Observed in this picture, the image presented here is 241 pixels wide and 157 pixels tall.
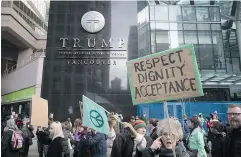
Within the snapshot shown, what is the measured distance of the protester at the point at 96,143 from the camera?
5.16 metres

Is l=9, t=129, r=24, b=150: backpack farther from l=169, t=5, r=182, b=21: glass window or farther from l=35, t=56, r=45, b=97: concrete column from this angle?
l=169, t=5, r=182, b=21: glass window

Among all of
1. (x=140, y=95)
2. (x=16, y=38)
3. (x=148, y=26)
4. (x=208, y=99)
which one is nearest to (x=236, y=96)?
(x=208, y=99)

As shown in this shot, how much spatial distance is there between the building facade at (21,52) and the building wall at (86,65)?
1673mm

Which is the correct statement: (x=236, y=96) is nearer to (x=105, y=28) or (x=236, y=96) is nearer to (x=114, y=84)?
(x=114, y=84)

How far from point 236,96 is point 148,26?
436 inches

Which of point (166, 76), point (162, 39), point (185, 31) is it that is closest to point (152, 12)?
point (162, 39)

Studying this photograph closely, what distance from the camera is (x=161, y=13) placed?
26.4 m

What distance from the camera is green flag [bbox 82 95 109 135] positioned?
490 cm

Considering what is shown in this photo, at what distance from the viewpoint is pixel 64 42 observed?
24031 millimetres

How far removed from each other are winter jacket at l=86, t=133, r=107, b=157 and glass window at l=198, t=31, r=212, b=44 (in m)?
22.9

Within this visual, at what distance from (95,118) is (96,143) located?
1.79 ft

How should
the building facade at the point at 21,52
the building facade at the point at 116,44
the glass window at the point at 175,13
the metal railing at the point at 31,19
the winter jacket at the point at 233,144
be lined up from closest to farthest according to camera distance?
the winter jacket at the point at 233,144, the building facade at the point at 116,44, the building facade at the point at 21,52, the glass window at the point at 175,13, the metal railing at the point at 31,19

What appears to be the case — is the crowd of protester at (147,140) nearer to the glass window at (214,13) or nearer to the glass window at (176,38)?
the glass window at (176,38)

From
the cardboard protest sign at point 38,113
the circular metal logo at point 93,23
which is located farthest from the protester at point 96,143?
the circular metal logo at point 93,23
